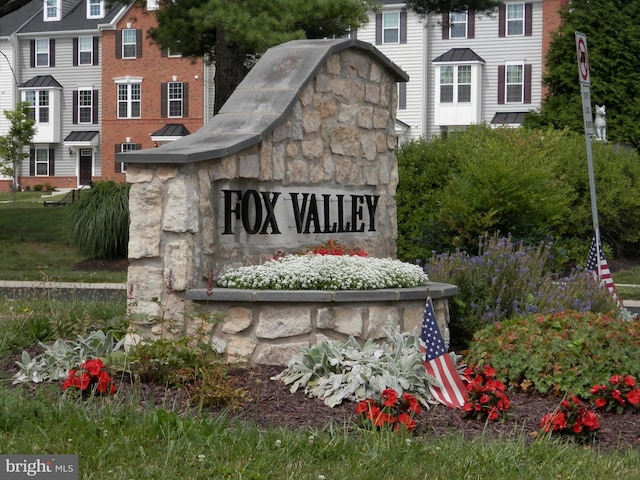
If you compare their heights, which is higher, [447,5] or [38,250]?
[447,5]

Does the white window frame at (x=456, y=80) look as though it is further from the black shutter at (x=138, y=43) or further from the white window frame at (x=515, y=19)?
the black shutter at (x=138, y=43)

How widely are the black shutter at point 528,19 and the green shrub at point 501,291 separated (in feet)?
127

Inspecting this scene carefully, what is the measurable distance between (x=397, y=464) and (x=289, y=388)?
206 centimetres

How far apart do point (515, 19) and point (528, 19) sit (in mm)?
628

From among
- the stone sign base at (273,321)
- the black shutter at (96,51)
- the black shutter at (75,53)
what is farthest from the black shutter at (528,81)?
the stone sign base at (273,321)

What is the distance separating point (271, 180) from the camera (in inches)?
367

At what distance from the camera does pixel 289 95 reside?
9.48 m

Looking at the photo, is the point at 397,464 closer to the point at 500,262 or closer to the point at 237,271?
the point at 237,271

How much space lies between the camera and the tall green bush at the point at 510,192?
14.3 m

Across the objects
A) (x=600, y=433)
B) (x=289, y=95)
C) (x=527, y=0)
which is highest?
(x=527, y=0)

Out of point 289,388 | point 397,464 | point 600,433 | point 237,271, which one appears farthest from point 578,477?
point 237,271

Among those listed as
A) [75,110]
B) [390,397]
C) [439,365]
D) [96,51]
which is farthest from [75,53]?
[390,397]

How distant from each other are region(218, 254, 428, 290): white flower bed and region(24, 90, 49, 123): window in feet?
165

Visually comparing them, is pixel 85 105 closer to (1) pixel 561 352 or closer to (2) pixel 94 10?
(2) pixel 94 10
